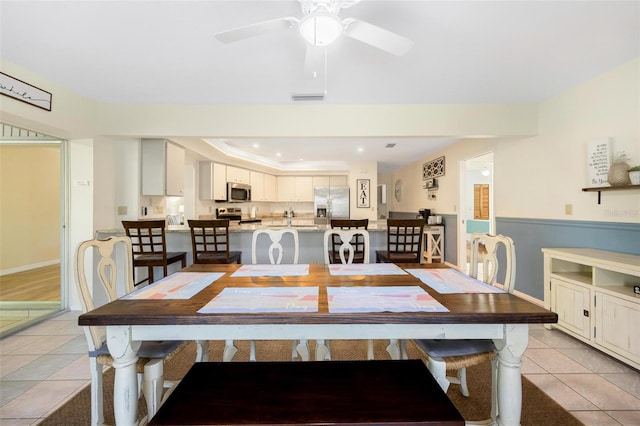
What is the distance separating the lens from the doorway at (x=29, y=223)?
3900mm

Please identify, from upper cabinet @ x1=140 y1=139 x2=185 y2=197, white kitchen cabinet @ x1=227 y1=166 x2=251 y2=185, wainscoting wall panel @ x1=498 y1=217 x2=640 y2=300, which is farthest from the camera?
white kitchen cabinet @ x1=227 y1=166 x2=251 y2=185

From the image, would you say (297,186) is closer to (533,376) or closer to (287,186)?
(287,186)

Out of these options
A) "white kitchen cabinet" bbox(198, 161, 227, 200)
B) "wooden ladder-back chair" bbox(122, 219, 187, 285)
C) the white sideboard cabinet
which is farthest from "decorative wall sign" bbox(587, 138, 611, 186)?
"white kitchen cabinet" bbox(198, 161, 227, 200)

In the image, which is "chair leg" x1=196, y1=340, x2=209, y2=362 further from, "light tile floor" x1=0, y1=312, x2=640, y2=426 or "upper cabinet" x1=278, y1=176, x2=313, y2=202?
"upper cabinet" x1=278, y1=176, x2=313, y2=202

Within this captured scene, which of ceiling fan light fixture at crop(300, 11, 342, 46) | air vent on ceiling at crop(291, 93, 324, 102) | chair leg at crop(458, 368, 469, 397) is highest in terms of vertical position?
air vent on ceiling at crop(291, 93, 324, 102)

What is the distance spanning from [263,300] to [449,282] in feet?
3.21

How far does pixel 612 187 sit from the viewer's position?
2279mm

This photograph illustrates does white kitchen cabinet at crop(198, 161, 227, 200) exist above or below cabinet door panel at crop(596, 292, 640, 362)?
above

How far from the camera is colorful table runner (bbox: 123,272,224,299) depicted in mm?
1282

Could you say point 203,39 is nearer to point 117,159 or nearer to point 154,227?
point 154,227

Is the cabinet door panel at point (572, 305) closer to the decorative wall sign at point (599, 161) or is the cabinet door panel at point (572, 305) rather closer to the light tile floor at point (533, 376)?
the light tile floor at point (533, 376)

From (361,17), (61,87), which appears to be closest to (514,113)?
(361,17)

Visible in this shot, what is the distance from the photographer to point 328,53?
2.18 meters

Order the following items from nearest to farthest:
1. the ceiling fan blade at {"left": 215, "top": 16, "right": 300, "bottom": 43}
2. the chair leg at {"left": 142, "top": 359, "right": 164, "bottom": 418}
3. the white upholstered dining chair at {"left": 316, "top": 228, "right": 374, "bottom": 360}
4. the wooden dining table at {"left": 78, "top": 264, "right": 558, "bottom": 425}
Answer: the wooden dining table at {"left": 78, "top": 264, "right": 558, "bottom": 425} < the chair leg at {"left": 142, "top": 359, "right": 164, "bottom": 418} < the ceiling fan blade at {"left": 215, "top": 16, "right": 300, "bottom": 43} < the white upholstered dining chair at {"left": 316, "top": 228, "right": 374, "bottom": 360}
